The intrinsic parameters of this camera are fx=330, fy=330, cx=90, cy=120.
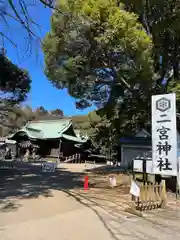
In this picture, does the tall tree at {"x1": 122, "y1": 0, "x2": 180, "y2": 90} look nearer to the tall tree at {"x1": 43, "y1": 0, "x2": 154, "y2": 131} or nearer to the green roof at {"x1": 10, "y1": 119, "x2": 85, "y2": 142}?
the tall tree at {"x1": 43, "y1": 0, "x2": 154, "y2": 131}

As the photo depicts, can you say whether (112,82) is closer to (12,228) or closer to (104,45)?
(104,45)

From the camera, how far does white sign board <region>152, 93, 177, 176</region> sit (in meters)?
11.3

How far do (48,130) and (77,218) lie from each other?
121 ft

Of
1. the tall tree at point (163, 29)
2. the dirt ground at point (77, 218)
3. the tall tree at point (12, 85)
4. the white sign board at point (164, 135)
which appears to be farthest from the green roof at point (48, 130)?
the white sign board at point (164, 135)

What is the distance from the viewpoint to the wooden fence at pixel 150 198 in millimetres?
10045

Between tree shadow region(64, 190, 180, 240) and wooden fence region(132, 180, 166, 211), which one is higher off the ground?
wooden fence region(132, 180, 166, 211)

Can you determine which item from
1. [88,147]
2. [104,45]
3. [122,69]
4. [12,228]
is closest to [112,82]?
[122,69]

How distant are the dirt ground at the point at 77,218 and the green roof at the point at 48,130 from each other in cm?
3017

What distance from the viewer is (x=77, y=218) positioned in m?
8.38

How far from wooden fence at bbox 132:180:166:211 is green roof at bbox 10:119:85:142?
104 ft

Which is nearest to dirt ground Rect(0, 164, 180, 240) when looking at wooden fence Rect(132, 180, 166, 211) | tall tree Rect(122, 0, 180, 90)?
wooden fence Rect(132, 180, 166, 211)

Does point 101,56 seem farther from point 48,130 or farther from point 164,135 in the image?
point 48,130

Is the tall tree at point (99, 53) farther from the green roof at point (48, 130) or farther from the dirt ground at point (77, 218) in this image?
the green roof at point (48, 130)

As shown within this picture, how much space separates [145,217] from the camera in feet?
29.6
